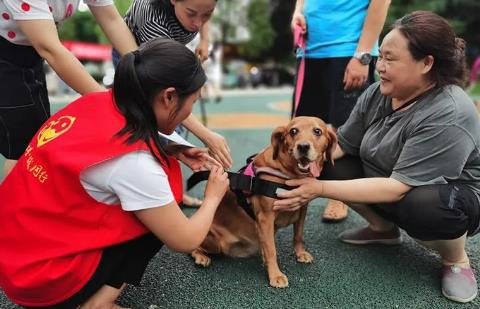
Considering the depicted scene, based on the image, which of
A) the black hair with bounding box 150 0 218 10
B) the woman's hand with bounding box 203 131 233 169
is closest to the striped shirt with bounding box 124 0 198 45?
the black hair with bounding box 150 0 218 10

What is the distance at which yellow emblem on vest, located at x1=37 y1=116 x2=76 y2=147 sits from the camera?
170 centimetres

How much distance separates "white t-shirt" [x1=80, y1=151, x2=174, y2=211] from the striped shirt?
115cm

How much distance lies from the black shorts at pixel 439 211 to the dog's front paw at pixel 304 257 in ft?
1.96

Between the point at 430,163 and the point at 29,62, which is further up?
the point at 29,62

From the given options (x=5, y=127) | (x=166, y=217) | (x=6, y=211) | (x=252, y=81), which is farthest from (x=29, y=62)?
(x=252, y=81)

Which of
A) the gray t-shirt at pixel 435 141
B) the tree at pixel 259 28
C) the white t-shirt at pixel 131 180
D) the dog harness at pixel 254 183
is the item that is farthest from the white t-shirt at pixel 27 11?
the tree at pixel 259 28

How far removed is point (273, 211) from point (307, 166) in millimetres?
302

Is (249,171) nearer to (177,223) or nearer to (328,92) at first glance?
(177,223)

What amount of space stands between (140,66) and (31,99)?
0.86 metres

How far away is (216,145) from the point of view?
7.25ft

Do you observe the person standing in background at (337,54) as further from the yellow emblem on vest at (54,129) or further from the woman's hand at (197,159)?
the yellow emblem on vest at (54,129)

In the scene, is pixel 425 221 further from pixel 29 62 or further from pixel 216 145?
pixel 29 62

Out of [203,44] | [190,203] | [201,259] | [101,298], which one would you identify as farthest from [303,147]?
[203,44]

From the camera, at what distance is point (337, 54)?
3.05 metres
